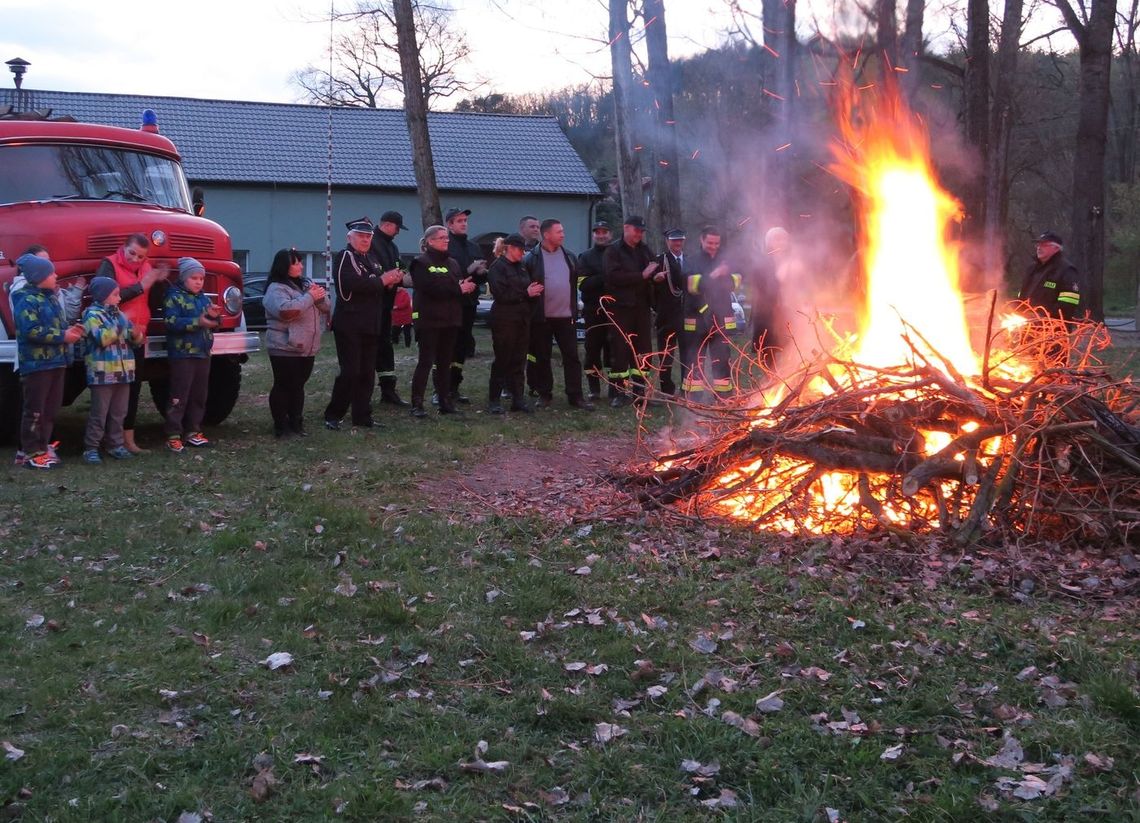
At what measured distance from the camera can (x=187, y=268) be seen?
9.96 metres

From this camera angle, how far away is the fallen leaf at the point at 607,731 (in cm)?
435

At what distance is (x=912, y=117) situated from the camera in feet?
32.9

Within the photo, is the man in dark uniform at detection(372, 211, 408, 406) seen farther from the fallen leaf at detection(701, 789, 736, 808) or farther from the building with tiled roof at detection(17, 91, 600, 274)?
the building with tiled roof at detection(17, 91, 600, 274)

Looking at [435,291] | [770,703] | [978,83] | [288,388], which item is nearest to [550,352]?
[435,291]

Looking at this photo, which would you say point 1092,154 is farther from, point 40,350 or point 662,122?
point 40,350

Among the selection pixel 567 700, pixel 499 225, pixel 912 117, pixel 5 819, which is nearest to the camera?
pixel 5 819

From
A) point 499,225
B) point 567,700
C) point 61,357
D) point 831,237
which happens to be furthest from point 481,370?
point 499,225

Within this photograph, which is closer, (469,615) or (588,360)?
(469,615)

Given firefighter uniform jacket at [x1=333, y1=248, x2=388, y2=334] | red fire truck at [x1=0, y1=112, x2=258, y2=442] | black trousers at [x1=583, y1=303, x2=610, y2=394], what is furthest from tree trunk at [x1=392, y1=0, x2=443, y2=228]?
firefighter uniform jacket at [x1=333, y1=248, x2=388, y2=334]

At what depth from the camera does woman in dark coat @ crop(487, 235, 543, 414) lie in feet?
39.6

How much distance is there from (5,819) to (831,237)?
2630 centimetres

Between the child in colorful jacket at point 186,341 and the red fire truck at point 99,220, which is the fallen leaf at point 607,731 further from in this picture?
the red fire truck at point 99,220

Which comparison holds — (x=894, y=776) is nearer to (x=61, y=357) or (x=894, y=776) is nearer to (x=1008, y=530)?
(x=1008, y=530)

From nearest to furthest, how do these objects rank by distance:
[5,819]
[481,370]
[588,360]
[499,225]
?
1. [5,819]
2. [588,360]
3. [481,370]
4. [499,225]
